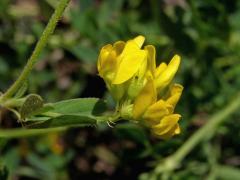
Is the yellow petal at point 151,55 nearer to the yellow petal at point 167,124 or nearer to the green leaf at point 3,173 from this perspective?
the yellow petal at point 167,124

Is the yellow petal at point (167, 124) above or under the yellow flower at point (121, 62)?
under

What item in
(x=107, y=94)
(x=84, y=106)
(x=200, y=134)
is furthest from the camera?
(x=107, y=94)

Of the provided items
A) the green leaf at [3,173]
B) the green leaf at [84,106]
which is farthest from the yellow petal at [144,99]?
the green leaf at [3,173]

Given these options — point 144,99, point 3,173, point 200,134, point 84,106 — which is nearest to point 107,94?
point 200,134

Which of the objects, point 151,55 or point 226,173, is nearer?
point 151,55

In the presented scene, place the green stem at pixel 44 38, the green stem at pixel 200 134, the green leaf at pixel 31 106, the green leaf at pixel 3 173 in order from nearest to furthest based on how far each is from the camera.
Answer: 1. the green stem at pixel 44 38
2. the green leaf at pixel 31 106
3. the green leaf at pixel 3 173
4. the green stem at pixel 200 134

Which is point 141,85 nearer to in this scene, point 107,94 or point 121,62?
point 121,62

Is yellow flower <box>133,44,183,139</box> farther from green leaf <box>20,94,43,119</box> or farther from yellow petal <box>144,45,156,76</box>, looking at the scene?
green leaf <box>20,94,43,119</box>

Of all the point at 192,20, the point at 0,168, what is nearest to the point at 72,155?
the point at 192,20
